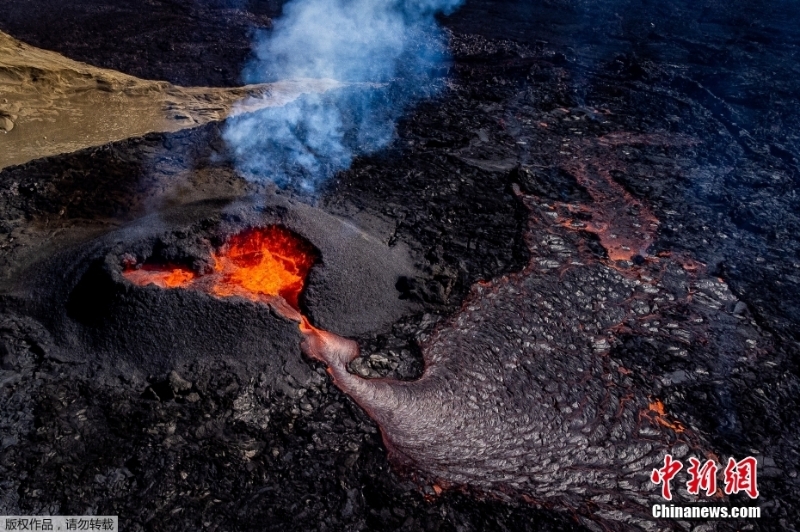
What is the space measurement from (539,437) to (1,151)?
10926 mm

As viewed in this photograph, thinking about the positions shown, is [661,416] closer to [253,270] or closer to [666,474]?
[666,474]

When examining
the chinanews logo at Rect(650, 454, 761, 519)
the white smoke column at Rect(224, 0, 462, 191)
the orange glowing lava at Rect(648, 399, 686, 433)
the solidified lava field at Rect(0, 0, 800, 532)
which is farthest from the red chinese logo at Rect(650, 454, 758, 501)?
the white smoke column at Rect(224, 0, 462, 191)

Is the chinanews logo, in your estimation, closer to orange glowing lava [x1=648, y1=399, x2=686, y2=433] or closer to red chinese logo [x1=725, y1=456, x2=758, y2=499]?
red chinese logo [x1=725, y1=456, x2=758, y2=499]

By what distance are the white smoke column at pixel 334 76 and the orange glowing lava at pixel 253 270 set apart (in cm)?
251

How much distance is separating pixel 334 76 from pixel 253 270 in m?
9.13

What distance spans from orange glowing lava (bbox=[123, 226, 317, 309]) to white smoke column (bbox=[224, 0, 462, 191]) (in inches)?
99.0

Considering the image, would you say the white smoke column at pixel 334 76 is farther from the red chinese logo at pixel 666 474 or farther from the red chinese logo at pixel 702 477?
the red chinese logo at pixel 702 477

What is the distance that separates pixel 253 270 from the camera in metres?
7.13

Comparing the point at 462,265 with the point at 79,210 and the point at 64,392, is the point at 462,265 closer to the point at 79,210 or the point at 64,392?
the point at 64,392

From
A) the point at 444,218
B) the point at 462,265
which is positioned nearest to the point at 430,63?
the point at 444,218

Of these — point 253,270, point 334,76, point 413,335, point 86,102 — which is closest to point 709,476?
point 413,335

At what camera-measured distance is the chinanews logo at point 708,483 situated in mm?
5434

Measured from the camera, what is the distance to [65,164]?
9648 mm

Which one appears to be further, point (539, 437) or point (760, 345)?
point (760, 345)
